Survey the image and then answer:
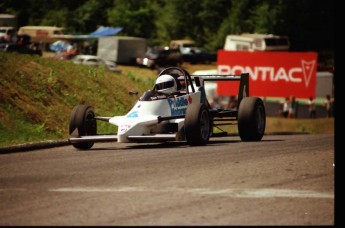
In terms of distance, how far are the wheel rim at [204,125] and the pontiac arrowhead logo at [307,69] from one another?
3148 centimetres

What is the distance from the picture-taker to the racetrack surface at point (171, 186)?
988 cm

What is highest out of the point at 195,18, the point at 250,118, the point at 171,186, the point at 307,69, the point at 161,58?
the point at 171,186

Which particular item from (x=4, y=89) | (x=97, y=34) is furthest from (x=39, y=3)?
(x=4, y=89)

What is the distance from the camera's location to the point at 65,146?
2062cm

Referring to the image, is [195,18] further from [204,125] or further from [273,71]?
[204,125]

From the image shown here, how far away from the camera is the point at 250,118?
19469mm

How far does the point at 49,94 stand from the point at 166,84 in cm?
756

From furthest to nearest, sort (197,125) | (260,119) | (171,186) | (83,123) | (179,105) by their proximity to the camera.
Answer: (260,119)
(179,105)
(83,123)
(197,125)
(171,186)

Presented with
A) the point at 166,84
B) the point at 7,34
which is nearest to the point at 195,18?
the point at 7,34

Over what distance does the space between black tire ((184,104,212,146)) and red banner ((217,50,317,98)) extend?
100ft

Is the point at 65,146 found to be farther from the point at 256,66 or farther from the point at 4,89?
the point at 256,66

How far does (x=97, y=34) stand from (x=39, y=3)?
45.3 feet

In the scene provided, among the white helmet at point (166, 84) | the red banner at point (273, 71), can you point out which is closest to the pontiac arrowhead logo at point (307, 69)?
the red banner at point (273, 71)

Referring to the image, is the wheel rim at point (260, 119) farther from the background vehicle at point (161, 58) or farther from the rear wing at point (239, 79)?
the background vehicle at point (161, 58)
